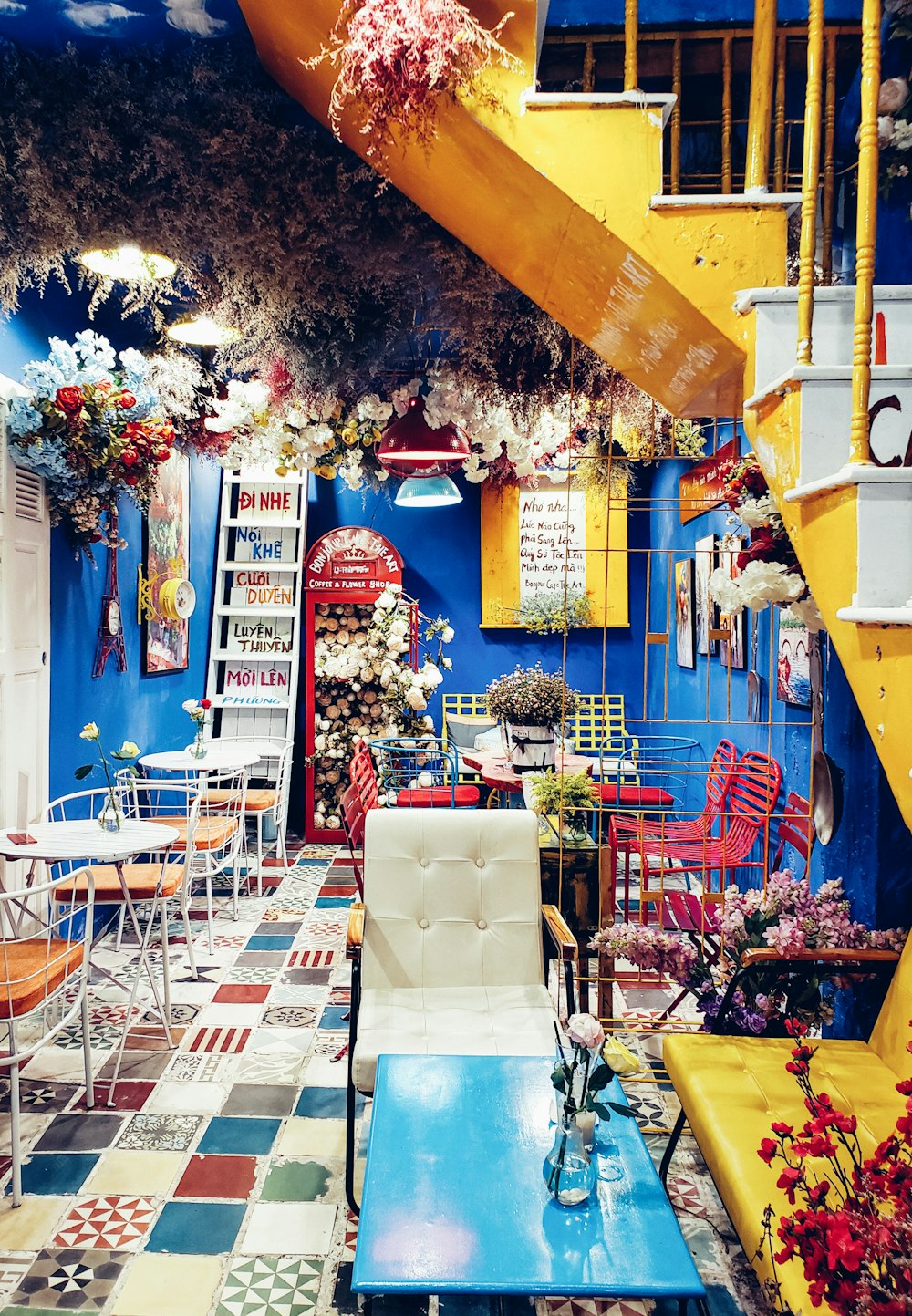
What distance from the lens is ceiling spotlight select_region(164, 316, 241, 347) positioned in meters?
4.35

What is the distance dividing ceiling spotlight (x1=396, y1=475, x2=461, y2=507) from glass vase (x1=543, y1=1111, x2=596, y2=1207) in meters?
4.42

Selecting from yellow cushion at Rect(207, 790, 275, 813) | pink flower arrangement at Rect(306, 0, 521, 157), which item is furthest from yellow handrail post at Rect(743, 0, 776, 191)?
yellow cushion at Rect(207, 790, 275, 813)

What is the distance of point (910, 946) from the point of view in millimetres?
2295

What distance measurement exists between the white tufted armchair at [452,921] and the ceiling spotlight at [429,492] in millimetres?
3131

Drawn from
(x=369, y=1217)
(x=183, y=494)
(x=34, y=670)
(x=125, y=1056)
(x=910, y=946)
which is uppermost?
(x=183, y=494)

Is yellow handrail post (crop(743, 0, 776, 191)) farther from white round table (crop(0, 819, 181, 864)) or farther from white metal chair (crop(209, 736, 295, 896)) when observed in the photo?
white metal chair (crop(209, 736, 295, 896))

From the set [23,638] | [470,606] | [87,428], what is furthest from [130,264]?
[470,606]

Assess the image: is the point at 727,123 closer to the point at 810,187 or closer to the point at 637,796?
the point at 810,187

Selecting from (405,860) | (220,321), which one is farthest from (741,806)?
(220,321)

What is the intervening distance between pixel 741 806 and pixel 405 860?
2.22 m

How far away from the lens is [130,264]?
3486mm

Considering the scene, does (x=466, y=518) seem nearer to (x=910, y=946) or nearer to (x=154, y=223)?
(x=154, y=223)

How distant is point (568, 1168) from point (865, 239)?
77.7 inches

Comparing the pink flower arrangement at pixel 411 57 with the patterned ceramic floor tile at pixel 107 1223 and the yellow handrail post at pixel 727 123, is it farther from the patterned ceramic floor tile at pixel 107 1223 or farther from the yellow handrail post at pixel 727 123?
the patterned ceramic floor tile at pixel 107 1223
